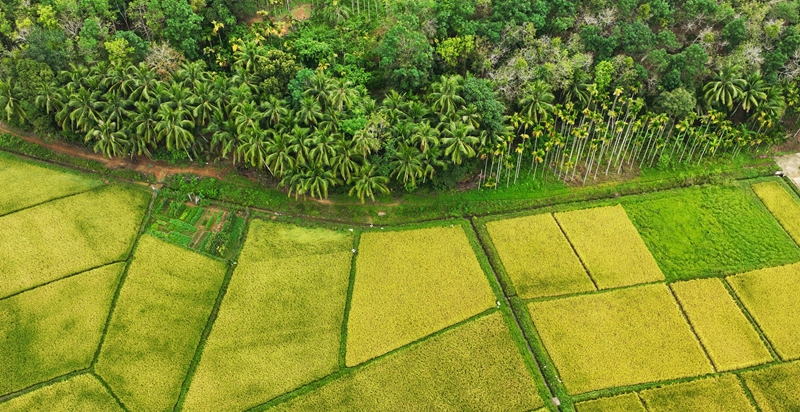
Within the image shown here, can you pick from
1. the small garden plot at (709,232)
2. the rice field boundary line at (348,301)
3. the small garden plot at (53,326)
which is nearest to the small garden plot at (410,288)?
the rice field boundary line at (348,301)

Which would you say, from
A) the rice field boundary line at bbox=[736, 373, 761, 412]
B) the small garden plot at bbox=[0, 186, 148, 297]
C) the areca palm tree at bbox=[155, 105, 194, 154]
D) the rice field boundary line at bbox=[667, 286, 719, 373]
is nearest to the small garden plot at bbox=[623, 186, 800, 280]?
the rice field boundary line at bbox=[667, 286, 719, 373]

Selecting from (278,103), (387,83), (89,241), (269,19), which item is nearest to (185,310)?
(89,241)

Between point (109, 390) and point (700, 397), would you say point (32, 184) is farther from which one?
point (700, 397)

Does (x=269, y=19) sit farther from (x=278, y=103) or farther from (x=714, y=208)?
Result: (x=714, y=208)

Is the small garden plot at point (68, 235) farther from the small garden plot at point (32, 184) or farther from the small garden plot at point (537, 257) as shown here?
the small garden plot at point (537, 257)

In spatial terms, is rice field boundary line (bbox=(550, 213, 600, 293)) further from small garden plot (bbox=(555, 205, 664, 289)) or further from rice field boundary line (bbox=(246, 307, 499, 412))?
rice field boundary line (bbox=(246, 307, 499, 412))
